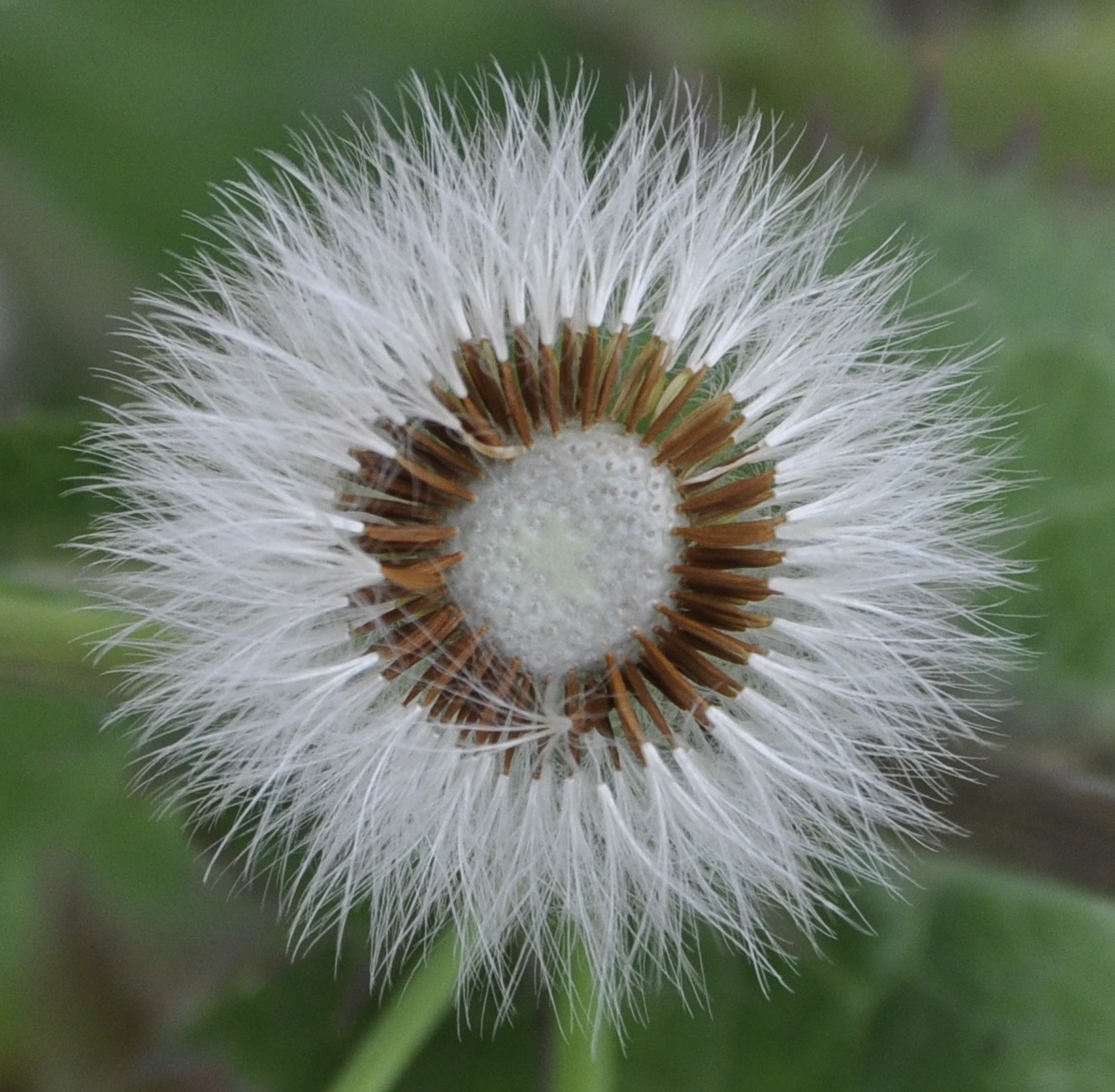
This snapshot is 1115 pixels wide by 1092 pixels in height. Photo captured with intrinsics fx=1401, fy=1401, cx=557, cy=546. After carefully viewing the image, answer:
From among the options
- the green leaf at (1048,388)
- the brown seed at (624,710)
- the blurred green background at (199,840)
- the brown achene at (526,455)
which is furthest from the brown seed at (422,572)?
the green leaf at (1048,388)

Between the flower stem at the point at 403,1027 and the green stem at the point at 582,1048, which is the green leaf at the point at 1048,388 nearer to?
the green stem at the point at 582,1048

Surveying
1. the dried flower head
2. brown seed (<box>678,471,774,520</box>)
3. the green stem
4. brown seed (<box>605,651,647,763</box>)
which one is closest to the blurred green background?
the dried flower head


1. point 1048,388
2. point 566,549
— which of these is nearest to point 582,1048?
point 566,549

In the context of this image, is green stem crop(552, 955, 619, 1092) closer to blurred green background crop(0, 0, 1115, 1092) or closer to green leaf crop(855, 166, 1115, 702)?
blurred green background crop(0, 0, 1115, 1092)

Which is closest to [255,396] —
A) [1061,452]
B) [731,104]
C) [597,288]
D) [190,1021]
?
[597,288]

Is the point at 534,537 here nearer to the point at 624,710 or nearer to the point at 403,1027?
the point at 624,710
